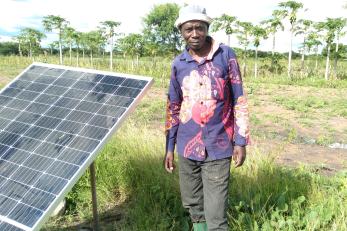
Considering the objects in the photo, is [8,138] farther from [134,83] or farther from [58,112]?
[134,83]

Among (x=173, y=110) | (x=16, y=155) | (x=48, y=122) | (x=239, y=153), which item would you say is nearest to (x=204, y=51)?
(x=173, y=110)

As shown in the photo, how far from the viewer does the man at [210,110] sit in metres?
3.01

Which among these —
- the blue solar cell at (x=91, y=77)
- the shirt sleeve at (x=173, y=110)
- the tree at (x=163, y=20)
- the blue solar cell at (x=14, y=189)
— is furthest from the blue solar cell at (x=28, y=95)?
the tree at (x=163, y=20)

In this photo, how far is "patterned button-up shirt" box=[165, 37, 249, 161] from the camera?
3.02 m

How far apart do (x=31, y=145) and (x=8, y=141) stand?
0.26 meters

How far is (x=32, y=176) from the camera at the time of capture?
9.36ft

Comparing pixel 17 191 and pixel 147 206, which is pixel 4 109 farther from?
pixel 147 206

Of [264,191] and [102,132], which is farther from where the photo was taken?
[264,191]

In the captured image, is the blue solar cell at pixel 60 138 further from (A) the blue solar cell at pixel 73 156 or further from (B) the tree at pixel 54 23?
(B) the tree at pixel 54 23

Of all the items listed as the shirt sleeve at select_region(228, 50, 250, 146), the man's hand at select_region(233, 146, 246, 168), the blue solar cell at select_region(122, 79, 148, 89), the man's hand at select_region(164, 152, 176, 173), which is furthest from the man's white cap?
the man's hand at select_region(164, 152, 176, 173)

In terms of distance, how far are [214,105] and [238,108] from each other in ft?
0.62

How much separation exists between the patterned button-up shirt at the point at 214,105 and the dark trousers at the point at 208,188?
10 cm

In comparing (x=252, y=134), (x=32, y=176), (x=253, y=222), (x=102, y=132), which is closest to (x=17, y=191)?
(x=32, y=176)

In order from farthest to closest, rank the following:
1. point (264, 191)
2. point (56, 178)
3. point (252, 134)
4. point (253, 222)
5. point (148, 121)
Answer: point (148, 121)
point (252, 134)
point (264, 191)
point (253, 222)
point (56, 178)
